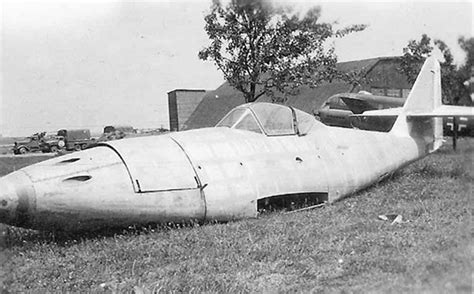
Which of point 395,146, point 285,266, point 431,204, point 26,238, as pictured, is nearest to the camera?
point 285,266

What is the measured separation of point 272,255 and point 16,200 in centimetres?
287

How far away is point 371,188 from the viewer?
29.9ft

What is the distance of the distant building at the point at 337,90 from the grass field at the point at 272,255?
1803 cm

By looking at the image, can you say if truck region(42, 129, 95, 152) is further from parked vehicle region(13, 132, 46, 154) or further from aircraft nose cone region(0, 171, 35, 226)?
aircraft nose cone region(0, 171, 35, 226)

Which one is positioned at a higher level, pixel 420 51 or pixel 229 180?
pixel 420 51

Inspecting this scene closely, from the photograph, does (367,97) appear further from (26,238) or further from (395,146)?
(26,238)

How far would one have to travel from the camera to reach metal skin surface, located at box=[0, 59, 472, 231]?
219 inches

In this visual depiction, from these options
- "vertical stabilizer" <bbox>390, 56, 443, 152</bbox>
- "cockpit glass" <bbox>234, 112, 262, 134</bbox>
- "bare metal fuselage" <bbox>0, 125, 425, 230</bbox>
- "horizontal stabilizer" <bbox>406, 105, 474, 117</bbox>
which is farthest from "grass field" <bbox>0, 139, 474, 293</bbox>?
"horizontal stabilizer" <bbox>406, 105, 474, 117</bbox>

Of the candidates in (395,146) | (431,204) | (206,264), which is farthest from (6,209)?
(395,146)

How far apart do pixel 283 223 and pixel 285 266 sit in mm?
1755

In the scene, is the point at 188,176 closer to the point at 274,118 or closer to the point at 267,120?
the point at 267,120

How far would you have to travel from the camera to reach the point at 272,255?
5.05 m

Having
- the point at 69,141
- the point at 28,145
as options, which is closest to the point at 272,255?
the point at 28,145

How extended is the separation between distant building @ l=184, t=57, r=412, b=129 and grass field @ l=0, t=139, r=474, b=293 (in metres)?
18.0
